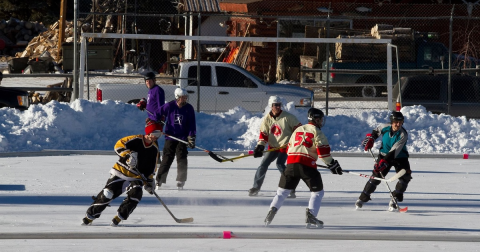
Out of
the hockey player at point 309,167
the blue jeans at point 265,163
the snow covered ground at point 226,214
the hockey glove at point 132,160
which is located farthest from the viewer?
the blue jeans at point 265,163

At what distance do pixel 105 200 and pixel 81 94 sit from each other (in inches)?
363

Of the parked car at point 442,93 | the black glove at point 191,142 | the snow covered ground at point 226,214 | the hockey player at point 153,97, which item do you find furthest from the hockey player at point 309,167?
the parked car at point 442,93

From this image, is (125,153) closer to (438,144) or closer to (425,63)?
(438,144)

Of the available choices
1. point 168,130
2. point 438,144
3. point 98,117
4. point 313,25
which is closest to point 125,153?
point 168,130

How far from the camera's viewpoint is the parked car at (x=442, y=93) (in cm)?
1867

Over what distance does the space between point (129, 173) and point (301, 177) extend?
80.5 inches

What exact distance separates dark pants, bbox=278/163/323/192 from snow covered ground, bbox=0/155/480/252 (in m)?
0.53

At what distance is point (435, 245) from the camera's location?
854 cm

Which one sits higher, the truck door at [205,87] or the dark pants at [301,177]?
the truck door at [205,87]

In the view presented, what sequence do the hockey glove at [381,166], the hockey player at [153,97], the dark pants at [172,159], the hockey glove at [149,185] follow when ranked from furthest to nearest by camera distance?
the hockey player at [153,97], the dark pants at [172,159], the hockey glove at [381,166], the hockey glove at [149,185]

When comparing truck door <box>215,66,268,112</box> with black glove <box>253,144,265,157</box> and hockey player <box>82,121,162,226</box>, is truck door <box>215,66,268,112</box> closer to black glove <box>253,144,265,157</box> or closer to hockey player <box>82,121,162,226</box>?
black glove <box>253,144,265,157</box>

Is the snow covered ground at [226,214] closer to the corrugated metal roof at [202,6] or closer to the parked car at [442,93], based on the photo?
the parked car at [442,93]

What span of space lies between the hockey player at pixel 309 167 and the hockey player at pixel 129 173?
160cm

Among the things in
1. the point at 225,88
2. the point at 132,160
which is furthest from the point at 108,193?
the point at 225,88
